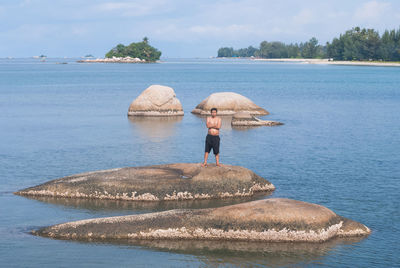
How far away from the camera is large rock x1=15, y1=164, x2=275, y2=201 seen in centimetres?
1933

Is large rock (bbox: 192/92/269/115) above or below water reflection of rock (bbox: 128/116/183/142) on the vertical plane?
above

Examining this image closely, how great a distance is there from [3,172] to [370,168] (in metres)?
17.0

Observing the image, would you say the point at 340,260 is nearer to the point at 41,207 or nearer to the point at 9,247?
the point at 9,247

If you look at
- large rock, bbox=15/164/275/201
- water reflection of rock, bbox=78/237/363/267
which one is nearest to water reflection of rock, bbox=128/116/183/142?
large rock, bbox=15/164/275/201

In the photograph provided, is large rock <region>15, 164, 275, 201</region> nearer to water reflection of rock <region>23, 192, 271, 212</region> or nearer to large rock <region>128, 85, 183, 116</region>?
water reflection of rock <region>23, 192, 271, 212</region>

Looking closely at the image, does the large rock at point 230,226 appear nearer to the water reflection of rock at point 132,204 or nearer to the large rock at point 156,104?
the water reflection of rock at point 132,204

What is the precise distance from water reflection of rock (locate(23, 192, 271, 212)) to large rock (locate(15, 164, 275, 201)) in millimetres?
215

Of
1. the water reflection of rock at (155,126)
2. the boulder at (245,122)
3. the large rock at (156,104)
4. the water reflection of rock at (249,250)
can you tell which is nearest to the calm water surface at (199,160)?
the water reflection of rock at (249,250)

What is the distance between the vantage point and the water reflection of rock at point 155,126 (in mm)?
35656

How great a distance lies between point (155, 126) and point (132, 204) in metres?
21.7

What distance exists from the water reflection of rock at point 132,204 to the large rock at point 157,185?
215 millimetres

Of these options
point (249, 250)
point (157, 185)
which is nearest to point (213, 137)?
point (157, 185)

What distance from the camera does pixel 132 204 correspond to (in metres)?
18.9

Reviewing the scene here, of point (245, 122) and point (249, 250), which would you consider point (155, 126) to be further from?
point (249, 250)
